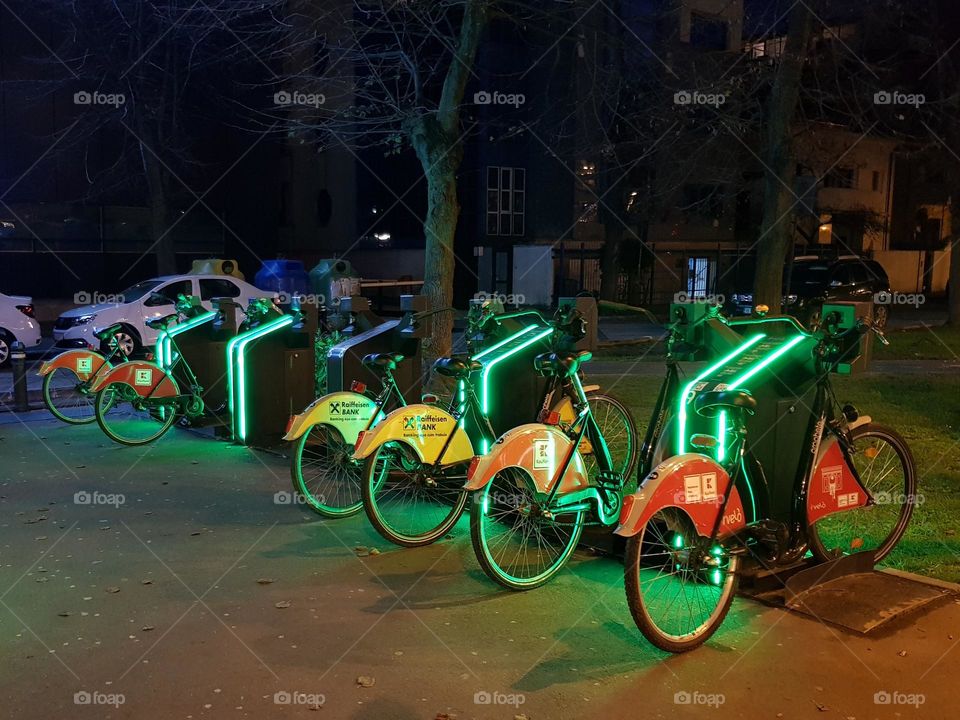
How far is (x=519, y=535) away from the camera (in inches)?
219

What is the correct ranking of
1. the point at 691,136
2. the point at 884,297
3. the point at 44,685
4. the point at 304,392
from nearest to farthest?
the point at 44,685 → the point at 304,392 → the point at 691,136 → the point at 884,297

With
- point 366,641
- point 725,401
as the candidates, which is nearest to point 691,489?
point 725,401

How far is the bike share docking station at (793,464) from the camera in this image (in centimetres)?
457

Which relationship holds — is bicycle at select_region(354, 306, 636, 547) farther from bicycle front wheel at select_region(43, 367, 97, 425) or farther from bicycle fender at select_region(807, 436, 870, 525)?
bicycle front wheel at select_region(43, 367, 97, 425)

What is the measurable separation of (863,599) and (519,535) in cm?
200

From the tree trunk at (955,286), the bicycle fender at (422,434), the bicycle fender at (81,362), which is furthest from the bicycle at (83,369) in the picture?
the tree trunk at (955,286)

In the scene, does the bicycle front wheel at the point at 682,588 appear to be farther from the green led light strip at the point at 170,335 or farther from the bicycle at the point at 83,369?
the bicycle at the point at 83,369

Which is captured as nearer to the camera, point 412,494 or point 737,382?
point 737,382

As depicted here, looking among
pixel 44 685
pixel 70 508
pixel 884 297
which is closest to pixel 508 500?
pixel 44 685

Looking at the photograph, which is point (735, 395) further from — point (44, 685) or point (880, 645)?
point (44, 685)

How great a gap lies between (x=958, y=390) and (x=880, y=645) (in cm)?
849

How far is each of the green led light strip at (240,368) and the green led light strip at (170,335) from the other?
1154mm

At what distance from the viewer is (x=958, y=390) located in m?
11.4

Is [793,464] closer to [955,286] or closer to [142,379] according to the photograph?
[142,379]
